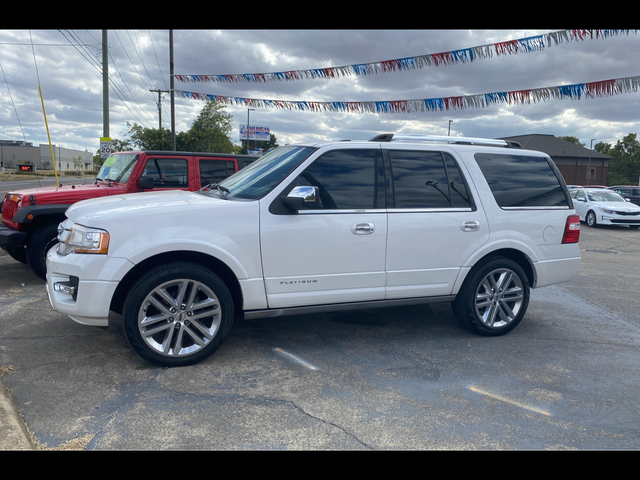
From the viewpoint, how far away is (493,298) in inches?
196

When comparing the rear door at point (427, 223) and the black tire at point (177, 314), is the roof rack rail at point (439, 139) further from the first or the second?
the black tire at point (177, 314)

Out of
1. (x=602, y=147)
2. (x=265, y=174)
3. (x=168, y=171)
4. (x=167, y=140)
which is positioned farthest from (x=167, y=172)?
(x=602, y=147)

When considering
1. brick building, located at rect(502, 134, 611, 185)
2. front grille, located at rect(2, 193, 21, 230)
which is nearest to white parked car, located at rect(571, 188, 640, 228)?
front grille, located at rect(2, 193, 21, 230)

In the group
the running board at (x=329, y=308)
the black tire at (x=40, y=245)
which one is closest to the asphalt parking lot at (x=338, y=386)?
the running board at (x=329, y=308)

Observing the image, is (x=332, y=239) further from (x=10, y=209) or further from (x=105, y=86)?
(x=105, y=86)

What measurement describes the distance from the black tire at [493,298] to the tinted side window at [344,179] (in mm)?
1376

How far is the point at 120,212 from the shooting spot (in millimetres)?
3801

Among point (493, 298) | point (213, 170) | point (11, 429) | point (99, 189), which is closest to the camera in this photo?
point (11, 429)

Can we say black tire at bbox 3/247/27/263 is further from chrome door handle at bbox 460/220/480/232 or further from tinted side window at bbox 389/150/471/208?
chrome door handle at bbox 460/220/480/232

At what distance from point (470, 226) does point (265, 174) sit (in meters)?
2.06

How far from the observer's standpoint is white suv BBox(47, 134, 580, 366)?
3.78m

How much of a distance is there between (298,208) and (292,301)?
814 millimetres

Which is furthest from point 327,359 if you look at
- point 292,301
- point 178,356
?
point 178,356
